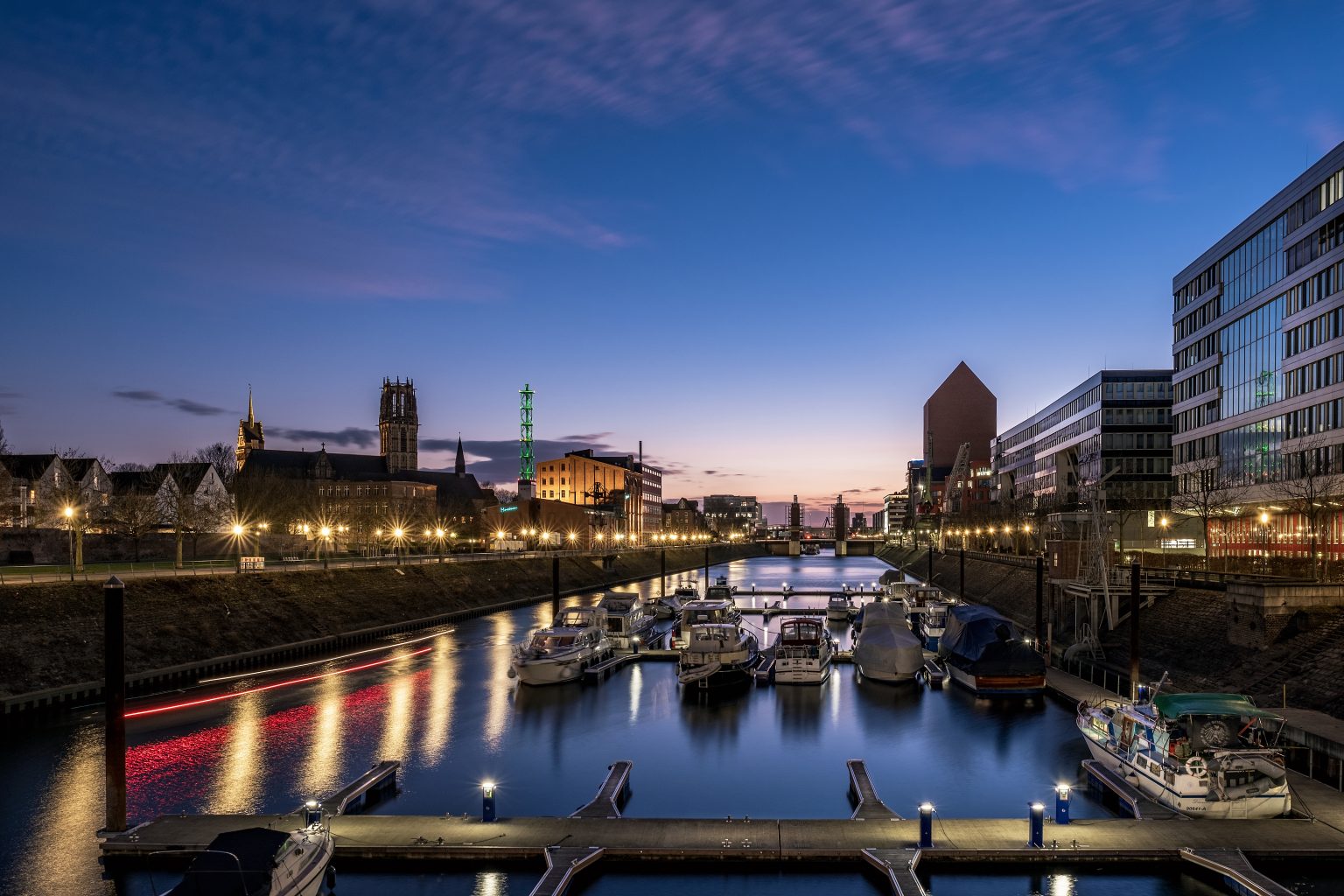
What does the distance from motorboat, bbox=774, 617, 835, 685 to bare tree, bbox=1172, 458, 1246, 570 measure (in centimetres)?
3875

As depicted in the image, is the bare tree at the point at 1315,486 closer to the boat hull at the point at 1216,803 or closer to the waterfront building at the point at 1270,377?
the waterfront building at the point at 1270,377

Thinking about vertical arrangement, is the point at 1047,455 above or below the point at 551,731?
above

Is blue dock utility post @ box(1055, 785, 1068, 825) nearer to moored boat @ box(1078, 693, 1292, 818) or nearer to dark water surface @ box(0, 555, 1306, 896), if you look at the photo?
dark water surface @ box(0, 555, 1306, 896)

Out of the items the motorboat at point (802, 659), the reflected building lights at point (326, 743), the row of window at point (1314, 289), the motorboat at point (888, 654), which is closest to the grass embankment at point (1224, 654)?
the motorboat at point (888, 654)

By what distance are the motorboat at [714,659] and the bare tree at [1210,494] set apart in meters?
44.0

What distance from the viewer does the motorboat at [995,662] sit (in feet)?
162

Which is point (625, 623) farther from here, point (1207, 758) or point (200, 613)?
point (1207, 758)

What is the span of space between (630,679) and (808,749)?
20126mm

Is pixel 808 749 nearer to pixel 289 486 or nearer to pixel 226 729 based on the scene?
pixel 226 729

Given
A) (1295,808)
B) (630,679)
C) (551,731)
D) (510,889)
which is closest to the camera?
(510,889)

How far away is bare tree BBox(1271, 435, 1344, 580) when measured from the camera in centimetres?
6225

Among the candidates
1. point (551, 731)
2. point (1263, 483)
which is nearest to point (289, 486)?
point (551, 731)

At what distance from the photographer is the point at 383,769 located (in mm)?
32625

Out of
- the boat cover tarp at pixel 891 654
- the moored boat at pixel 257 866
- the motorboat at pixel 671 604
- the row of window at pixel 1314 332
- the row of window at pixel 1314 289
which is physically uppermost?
the row of window at pixel 1314 289
